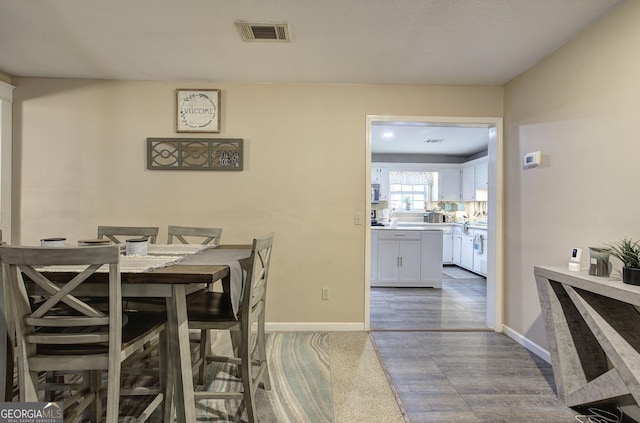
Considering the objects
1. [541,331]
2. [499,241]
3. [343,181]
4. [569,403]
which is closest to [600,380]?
[569,403]

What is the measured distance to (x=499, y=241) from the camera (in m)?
2.97

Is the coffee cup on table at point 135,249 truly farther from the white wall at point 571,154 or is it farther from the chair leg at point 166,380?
the white wall at point 571,154

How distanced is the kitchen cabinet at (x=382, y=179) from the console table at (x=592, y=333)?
474 centimetres

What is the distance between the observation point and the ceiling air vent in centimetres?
206

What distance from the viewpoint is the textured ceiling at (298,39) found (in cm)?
188

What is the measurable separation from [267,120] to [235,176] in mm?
608

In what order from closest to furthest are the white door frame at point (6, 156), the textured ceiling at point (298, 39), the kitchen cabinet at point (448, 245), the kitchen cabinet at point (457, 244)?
1. the textured ceiling at point (298, 39)
2. the white door frame at point (6, 156)
3. the kitchen cabinet at point (457, 244)
4. the kitchen cabinet at point (448, 245)

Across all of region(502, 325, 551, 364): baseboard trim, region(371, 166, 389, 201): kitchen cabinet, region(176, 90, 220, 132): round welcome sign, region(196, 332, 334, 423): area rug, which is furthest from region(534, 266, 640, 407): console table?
region(371, 166, 389, 201): kitchen cabinet

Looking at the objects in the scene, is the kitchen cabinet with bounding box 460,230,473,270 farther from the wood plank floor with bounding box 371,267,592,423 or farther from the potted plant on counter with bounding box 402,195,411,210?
the wood plank floor with bounding box 371,267,592,423

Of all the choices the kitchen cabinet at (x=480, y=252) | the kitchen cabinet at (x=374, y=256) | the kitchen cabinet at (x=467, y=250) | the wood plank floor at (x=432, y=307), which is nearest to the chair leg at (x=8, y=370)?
the wood plank floor at (x=432, y=307)

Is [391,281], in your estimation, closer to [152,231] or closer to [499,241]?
[499,241]

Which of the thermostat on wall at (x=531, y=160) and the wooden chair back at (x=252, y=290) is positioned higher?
the thermostat on wall at (x=531, y=160)

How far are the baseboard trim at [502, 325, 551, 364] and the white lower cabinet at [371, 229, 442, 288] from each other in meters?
1.61

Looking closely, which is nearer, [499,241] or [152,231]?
[152,231]
